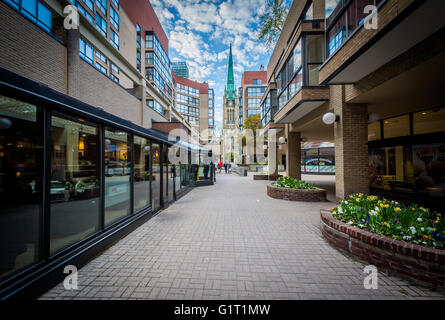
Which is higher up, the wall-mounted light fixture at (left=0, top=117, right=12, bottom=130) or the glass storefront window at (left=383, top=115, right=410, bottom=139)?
the glass storefront window at (left=383, top=115, right=410, bottom=139)

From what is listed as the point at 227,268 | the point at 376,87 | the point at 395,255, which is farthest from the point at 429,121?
the point at 227,268

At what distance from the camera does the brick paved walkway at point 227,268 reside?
8.02 ft

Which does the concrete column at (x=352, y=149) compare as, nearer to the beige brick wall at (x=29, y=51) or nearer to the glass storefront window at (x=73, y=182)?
the glass storefront window at (x=73, y=182)

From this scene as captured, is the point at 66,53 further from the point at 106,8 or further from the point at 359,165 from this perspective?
the point at 106,8

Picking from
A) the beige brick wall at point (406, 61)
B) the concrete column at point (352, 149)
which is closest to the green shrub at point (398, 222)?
the concrete column at point (352, 149)

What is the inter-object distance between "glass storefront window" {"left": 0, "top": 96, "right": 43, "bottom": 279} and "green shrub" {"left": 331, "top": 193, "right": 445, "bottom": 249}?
18.2ft

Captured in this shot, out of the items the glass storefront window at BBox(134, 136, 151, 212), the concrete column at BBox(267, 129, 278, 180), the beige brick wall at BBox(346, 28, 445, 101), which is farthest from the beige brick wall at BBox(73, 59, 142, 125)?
the beige brick wall at BBox(346, 28, 445, 101)

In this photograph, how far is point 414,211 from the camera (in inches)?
138

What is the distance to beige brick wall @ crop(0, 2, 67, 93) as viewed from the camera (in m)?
6.81

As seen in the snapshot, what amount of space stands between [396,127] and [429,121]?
1.32 metres

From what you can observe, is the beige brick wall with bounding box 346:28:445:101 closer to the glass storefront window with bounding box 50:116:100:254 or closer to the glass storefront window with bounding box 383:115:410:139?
the glass storefront window with bounding box 383:115:410:139

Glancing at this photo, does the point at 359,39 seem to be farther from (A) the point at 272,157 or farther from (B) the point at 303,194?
(A) the point at 272,157

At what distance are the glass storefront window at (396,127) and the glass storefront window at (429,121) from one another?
380mm
